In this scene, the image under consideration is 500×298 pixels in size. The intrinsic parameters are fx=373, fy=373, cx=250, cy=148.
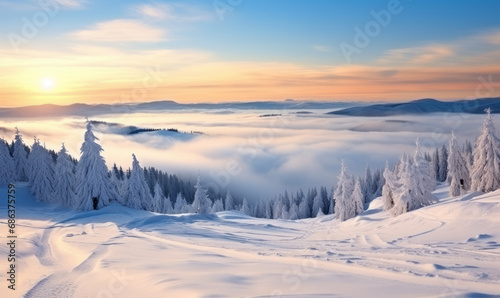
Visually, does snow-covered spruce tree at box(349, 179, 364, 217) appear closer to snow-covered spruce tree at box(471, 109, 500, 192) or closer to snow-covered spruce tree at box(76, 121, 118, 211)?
snow-covered spruce tree at box(471, 109, 500, 192)

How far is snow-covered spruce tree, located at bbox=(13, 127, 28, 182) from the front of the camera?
2485 inches

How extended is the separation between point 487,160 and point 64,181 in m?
54.0

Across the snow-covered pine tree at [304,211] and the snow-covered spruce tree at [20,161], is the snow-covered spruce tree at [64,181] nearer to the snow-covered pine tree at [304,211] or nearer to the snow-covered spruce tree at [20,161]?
the snow-covered spruce tree at [20,161]

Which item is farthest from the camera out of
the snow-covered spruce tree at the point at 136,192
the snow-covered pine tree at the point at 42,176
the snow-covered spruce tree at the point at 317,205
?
the snow-covered spruce tree at the point at 317,205

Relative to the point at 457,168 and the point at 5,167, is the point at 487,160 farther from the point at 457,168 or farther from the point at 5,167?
the point at 5,167

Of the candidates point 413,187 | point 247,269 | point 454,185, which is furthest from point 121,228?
point 454,185

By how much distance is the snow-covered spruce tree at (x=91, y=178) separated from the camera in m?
43.3

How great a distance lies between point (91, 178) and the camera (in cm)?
4369

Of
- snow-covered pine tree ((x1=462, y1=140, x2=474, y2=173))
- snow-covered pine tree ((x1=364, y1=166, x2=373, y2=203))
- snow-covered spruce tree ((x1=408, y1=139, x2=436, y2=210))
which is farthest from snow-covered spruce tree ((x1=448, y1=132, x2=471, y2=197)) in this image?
snow-covered pine tree ((x1=364, y1=166, x2=373, y2=203))

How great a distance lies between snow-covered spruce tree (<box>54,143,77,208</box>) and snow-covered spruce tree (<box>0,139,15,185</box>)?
36.9ft

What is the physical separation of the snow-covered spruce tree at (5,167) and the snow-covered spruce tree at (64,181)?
11.3 m

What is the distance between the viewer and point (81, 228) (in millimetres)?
31453

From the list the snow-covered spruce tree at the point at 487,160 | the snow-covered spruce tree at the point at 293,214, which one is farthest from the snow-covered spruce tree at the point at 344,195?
the snow-covered spruce tree at the point at 293,214

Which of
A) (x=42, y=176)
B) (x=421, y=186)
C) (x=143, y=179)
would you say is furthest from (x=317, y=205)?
(x=42, y=176)
